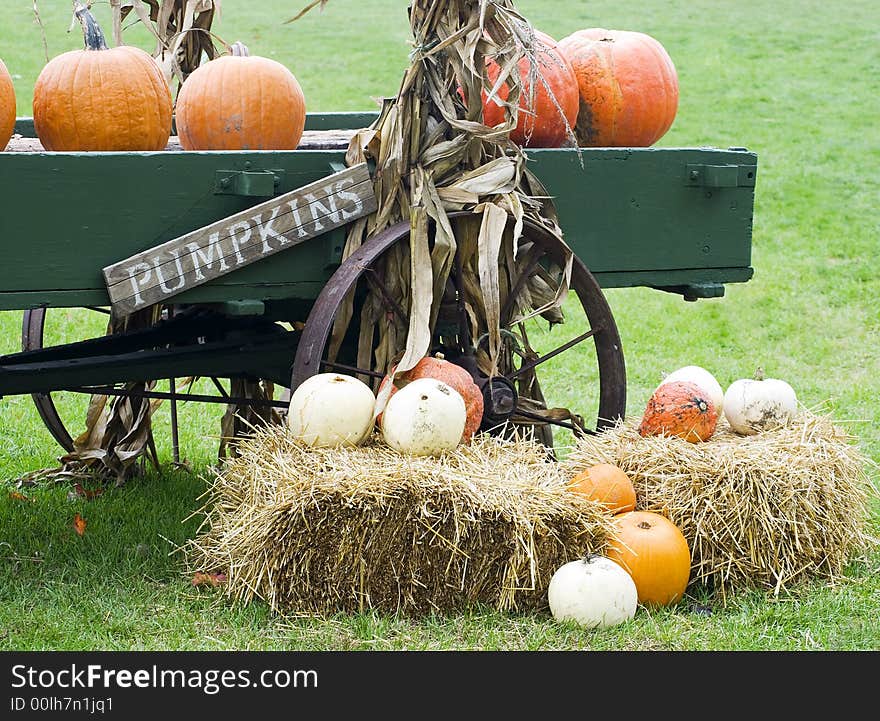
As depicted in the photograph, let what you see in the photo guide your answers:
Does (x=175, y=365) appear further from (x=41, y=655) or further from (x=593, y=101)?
(x=593, y=101)

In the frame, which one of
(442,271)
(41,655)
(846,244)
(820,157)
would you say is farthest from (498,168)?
(820,157)

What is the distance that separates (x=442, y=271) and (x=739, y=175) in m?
1.14

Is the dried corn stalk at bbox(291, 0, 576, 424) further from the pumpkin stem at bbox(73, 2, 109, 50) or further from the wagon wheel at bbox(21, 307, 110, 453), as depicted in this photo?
the wagon wheel at bbox(21, 307, 110, 453)

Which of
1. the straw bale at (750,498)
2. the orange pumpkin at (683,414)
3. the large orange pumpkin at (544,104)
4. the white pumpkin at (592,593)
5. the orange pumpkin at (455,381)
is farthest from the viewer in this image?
the large orange pumpkin at (544,104)

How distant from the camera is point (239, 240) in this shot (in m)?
3.51

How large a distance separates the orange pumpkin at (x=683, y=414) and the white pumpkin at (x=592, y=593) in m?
0.68

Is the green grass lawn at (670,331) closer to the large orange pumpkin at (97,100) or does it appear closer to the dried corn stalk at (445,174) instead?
the dried corn stalk at (445,174)

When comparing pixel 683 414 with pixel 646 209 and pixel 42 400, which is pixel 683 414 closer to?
pixel 646 209

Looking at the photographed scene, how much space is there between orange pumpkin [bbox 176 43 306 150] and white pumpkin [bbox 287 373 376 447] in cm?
87

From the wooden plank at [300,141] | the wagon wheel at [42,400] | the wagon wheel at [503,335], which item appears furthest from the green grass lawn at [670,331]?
the wooden plank at [300,141]

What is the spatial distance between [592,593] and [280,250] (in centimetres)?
133

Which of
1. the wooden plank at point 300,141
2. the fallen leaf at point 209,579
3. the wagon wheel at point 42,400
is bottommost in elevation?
the fallen leaf at point 209,579

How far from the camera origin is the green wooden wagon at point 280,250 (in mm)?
3344

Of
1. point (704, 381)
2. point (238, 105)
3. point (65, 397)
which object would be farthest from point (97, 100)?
point (65, 397)
